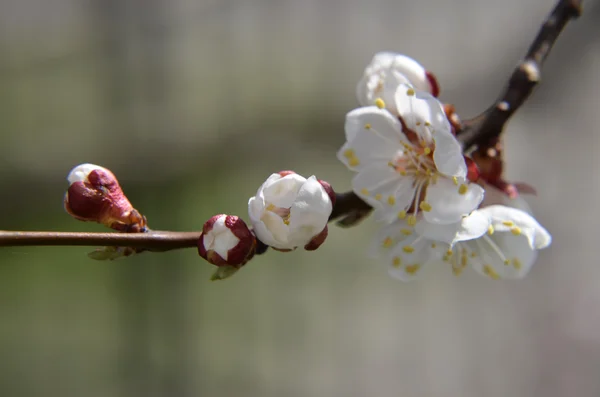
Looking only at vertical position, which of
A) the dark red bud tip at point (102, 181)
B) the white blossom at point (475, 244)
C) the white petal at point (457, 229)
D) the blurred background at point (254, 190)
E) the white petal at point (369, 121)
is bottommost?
the blurred background at point (254, 190)

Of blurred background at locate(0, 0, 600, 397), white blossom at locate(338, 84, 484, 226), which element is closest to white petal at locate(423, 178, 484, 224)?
white blossom at locate(338, 84, 484, 226)

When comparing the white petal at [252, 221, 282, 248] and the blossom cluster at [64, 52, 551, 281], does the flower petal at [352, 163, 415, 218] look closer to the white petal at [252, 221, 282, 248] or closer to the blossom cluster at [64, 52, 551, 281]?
the blossom cluster at [64, 52, 551, 281]

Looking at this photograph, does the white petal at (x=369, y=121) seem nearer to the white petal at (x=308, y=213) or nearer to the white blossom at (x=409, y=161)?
the white blossom at (x=409, y=161)

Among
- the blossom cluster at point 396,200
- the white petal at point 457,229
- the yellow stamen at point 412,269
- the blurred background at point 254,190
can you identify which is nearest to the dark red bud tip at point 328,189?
the blossom cluster at point 396,200

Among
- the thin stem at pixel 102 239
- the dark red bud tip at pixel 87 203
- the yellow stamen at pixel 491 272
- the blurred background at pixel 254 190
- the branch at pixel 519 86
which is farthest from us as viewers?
the blurred background at pixel 254 190

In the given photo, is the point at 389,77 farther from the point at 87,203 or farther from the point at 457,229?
the point at 87,203

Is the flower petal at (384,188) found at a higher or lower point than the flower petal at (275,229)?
lower

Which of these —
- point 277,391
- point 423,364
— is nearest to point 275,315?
point 277,391
